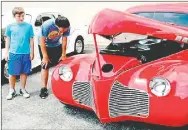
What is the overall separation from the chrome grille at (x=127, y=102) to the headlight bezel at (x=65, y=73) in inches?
29.0

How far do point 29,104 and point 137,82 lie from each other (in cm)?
192

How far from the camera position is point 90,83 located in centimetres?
380

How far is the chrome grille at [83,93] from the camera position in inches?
151

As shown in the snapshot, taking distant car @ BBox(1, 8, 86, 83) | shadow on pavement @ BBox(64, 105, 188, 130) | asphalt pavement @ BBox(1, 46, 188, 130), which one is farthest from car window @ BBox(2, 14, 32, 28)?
shadow on pavement @ BBox(64, 105, 188, 130)

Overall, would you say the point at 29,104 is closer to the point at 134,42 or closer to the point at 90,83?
the point at 90,83

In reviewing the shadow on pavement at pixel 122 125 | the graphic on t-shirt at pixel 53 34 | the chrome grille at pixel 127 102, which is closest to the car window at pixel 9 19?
the graphic on t-shirt at pixel 53 34

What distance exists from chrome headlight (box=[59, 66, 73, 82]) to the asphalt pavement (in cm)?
53

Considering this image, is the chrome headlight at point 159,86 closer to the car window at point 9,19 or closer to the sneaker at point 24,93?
the sneaker at point 24,93

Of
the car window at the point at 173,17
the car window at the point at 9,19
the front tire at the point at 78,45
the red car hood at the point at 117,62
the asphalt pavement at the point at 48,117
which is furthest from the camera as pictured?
the front tire at the point at 78,45

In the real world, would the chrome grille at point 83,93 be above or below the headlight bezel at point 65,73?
below

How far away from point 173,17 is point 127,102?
1.74 metres

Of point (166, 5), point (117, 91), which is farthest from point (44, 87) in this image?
point (166, 5)

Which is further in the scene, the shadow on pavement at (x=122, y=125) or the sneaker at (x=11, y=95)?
the sneaker at (x=11, y=95)

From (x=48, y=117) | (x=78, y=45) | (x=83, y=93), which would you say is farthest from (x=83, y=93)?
(x=78, y=45)
